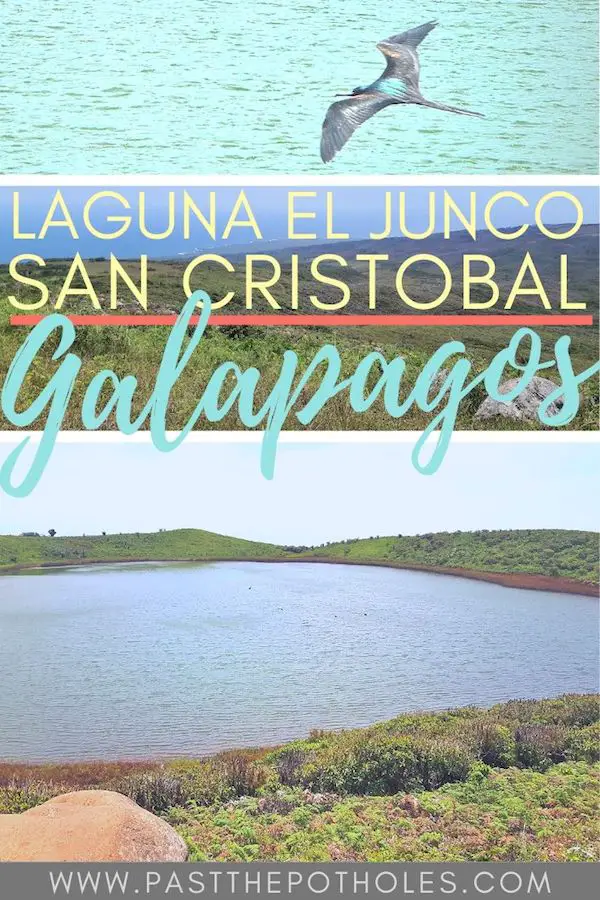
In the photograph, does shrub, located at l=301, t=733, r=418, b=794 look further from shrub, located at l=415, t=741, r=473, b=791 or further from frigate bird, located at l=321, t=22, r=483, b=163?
frigate bird, located at l=321, t=22, r=483, b=163

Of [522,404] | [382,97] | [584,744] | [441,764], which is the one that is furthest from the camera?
[382,97]

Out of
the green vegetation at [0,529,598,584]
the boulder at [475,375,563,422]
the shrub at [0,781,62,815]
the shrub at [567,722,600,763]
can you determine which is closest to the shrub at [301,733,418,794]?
the shrub at [567,722,600,763]

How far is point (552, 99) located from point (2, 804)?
17.6 m

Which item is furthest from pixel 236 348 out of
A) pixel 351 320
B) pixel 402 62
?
pixel 402 62

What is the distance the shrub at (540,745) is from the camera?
8938 millimetres

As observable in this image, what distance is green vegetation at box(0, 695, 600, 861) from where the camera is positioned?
823cm

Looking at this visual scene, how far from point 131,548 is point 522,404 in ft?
11.3

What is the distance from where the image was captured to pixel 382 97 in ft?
35.5

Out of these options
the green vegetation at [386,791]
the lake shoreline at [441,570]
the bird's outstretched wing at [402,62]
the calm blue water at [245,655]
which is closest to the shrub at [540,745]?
the green vegetation at [386,791]

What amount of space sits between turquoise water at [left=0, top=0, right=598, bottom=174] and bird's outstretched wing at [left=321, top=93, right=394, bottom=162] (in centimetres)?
687

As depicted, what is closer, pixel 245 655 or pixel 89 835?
pixel 89 835

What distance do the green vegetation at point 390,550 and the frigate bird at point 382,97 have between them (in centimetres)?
321

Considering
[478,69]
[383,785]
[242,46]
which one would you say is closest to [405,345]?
[383,785]

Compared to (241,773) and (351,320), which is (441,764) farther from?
(351,320)
